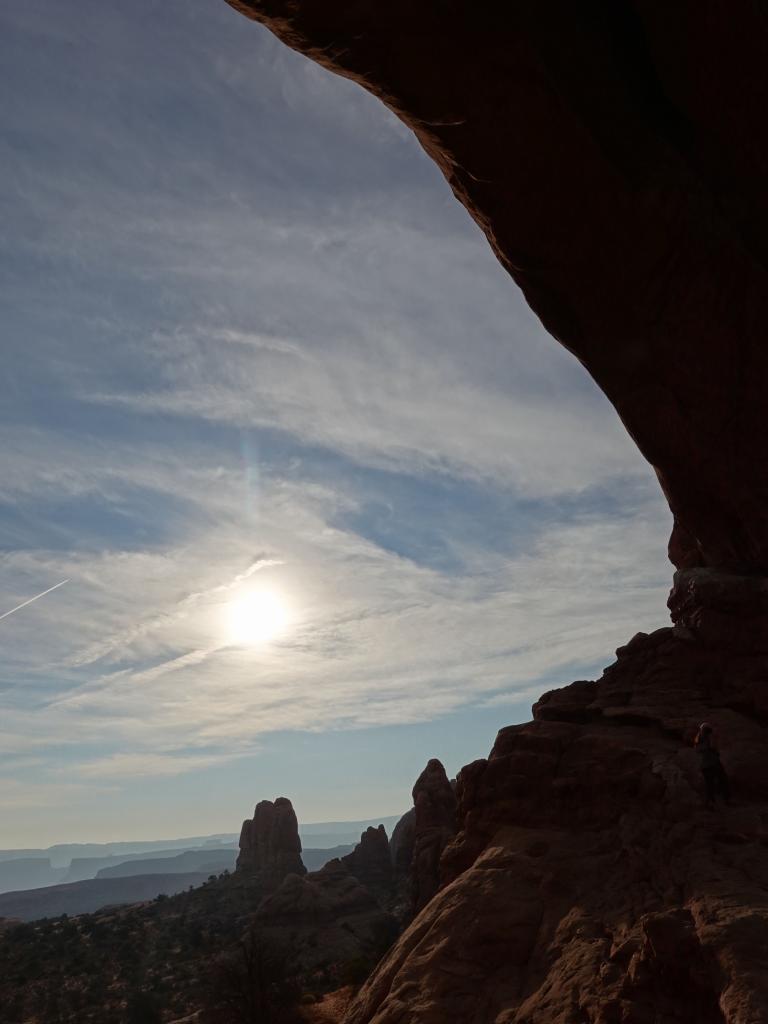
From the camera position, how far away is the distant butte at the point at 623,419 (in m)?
11.8

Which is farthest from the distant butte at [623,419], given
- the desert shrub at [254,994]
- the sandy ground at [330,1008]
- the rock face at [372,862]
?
the rock face at [372,862]

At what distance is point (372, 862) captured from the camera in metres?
84.2

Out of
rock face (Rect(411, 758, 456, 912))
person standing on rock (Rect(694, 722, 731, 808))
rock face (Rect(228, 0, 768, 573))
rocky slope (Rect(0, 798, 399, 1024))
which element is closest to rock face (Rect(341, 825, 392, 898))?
rocky slope (Rect(0, 798, 399, 1024))


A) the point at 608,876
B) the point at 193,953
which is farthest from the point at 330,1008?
the point at 193,953

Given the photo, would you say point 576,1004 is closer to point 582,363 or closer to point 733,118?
point 582,363

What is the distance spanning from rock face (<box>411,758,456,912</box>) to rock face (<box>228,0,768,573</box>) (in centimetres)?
2785

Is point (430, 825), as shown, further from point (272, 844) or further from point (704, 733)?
point (272, 844)

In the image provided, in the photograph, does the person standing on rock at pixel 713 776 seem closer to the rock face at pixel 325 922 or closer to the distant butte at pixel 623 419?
the distant butte at pixel 623 419

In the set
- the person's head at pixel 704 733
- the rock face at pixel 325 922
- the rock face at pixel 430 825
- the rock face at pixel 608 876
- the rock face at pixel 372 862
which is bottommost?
the rock face at pixel 372 862

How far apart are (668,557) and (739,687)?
8.40m

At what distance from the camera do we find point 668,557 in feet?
82.2

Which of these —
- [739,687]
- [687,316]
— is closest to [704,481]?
[687,316]

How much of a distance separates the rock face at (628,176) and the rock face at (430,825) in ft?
91.4

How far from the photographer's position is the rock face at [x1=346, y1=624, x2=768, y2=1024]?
31.7 ft
